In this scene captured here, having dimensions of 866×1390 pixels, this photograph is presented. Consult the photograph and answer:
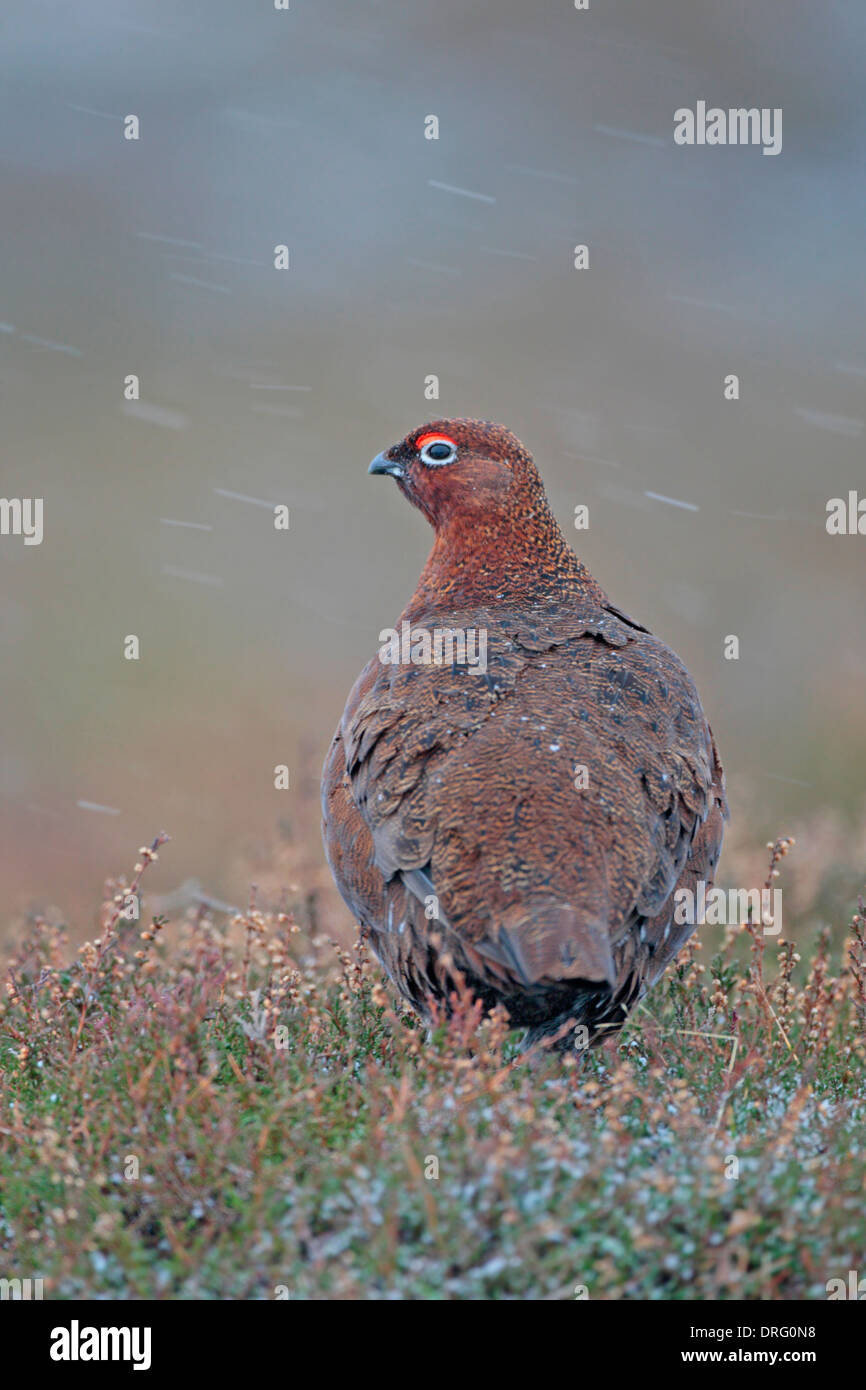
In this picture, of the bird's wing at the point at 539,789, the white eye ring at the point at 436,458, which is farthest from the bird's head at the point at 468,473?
the bird's wing at the point at 539,789

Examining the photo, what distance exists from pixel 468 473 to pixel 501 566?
554 millimetres

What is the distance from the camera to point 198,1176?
12.6 ft

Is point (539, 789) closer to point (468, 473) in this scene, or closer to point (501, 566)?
point (501, 566)

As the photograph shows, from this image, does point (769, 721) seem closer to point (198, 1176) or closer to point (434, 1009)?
point (434, 1009)

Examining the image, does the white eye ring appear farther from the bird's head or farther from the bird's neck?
the bird's neck

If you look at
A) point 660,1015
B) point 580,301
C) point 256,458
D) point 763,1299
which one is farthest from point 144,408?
point 763,1299

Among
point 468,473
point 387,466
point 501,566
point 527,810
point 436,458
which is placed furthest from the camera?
point 387,466

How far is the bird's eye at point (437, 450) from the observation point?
→ 21.2 feet

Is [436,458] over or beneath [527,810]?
over

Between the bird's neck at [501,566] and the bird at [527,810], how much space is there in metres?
0.03

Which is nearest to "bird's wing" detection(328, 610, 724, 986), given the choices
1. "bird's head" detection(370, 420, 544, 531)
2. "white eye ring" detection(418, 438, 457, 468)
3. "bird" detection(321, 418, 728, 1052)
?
"bird" detection(321, 418, 728, 1052)

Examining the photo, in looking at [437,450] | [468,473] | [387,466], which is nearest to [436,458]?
[437,450]

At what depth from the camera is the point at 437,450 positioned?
255 inches

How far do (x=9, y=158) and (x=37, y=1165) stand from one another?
38892mm
